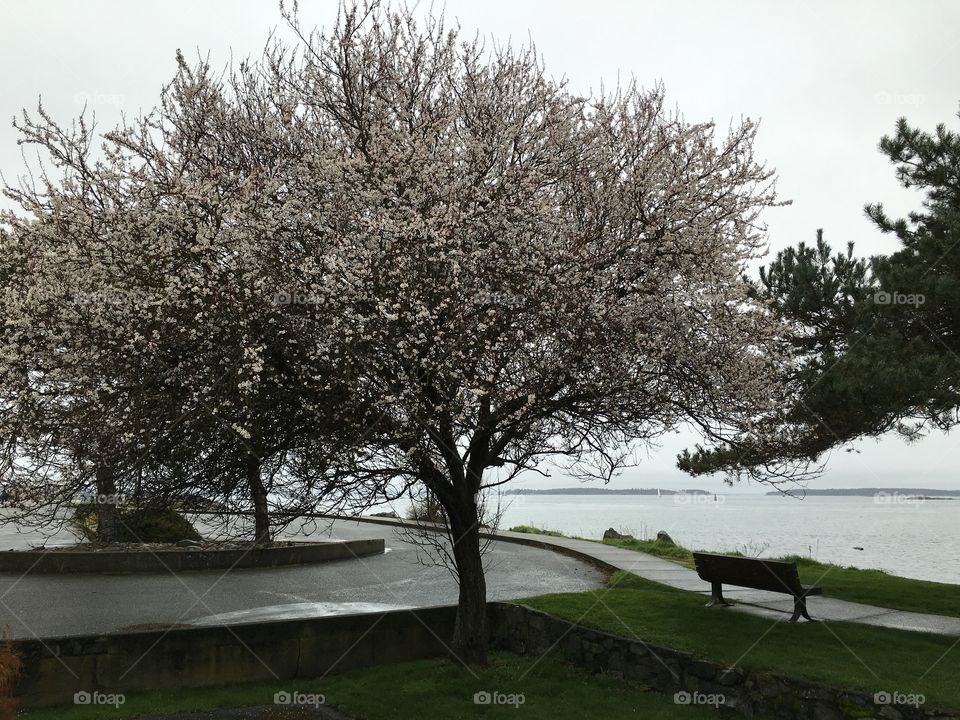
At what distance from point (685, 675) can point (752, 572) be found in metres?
2.42

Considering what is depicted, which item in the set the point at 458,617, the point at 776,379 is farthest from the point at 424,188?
the point at 776,379

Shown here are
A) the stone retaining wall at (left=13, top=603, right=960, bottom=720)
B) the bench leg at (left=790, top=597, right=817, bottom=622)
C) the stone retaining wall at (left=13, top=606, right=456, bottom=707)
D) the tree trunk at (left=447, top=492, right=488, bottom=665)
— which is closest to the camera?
the stone retaining wall at (left=13, top=603, right=960, bottom=720)

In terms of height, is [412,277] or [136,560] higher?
[412,277]

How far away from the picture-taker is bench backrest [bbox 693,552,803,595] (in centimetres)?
1044

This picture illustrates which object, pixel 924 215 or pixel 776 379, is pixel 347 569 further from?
pixel 924 215

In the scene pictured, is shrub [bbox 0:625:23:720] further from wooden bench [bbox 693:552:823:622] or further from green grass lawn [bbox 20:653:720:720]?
wooden bench [bbox 693:552:823:622]

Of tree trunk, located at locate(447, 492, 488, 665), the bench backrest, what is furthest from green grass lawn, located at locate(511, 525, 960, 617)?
tree trunk, located at locate(447, 492, 488, 665)

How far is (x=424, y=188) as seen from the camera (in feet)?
32.2

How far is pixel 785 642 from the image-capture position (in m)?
9.63

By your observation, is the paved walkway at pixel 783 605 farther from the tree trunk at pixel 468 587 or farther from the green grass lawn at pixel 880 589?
the tree trunk at pixel 468 587

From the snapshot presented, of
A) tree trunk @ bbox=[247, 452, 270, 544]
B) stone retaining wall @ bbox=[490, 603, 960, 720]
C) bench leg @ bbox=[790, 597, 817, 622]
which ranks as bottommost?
stone retaining wall @ bbox=[490, 603, 960, 720]

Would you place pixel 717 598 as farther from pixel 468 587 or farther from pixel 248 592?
pixel 248 592

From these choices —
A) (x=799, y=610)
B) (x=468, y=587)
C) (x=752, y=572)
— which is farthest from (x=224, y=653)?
(x=799, y=610)

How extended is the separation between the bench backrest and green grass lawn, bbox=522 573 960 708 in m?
0.48
